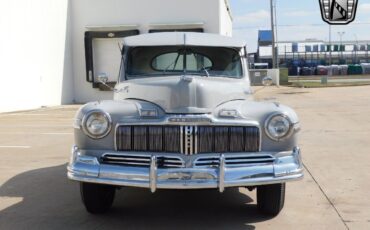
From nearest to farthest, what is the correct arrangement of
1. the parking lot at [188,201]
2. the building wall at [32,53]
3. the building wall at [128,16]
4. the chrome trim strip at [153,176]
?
the chrome trim strip at [153,176] → the parking lot at [188,201] → the building wall at [32,53] → the building wall at [128,16]

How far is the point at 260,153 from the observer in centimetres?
512

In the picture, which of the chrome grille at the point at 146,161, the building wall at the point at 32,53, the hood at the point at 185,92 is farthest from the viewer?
the building wall at the point at 32,53

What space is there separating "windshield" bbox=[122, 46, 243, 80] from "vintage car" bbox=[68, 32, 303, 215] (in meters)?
0.72

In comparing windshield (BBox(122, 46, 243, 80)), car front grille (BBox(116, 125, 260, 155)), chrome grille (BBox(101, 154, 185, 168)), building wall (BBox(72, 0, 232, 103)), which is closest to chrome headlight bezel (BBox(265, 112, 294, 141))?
car front grille (BBox(116, 125, 260, 155))

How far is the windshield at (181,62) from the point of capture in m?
6.42

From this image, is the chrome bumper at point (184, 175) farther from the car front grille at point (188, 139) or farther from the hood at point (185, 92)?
the hood at point (185, 92)

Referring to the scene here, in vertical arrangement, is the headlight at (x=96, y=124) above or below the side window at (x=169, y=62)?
below

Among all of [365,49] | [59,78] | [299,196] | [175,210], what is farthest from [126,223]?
[365,49]

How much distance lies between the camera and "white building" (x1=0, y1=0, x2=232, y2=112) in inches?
870

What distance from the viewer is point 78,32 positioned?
26234 mm

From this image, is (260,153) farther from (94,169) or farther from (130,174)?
(94,169)

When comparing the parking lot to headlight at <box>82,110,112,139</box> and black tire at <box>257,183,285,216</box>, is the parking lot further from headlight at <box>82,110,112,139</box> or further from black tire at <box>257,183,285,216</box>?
headlight at <box>82,110,112,139</box>

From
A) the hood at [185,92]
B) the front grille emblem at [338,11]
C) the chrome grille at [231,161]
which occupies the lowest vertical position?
the chrome grille at [231,161]

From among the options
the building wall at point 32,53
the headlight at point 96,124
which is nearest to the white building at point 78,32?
the building wall at point 32,53
